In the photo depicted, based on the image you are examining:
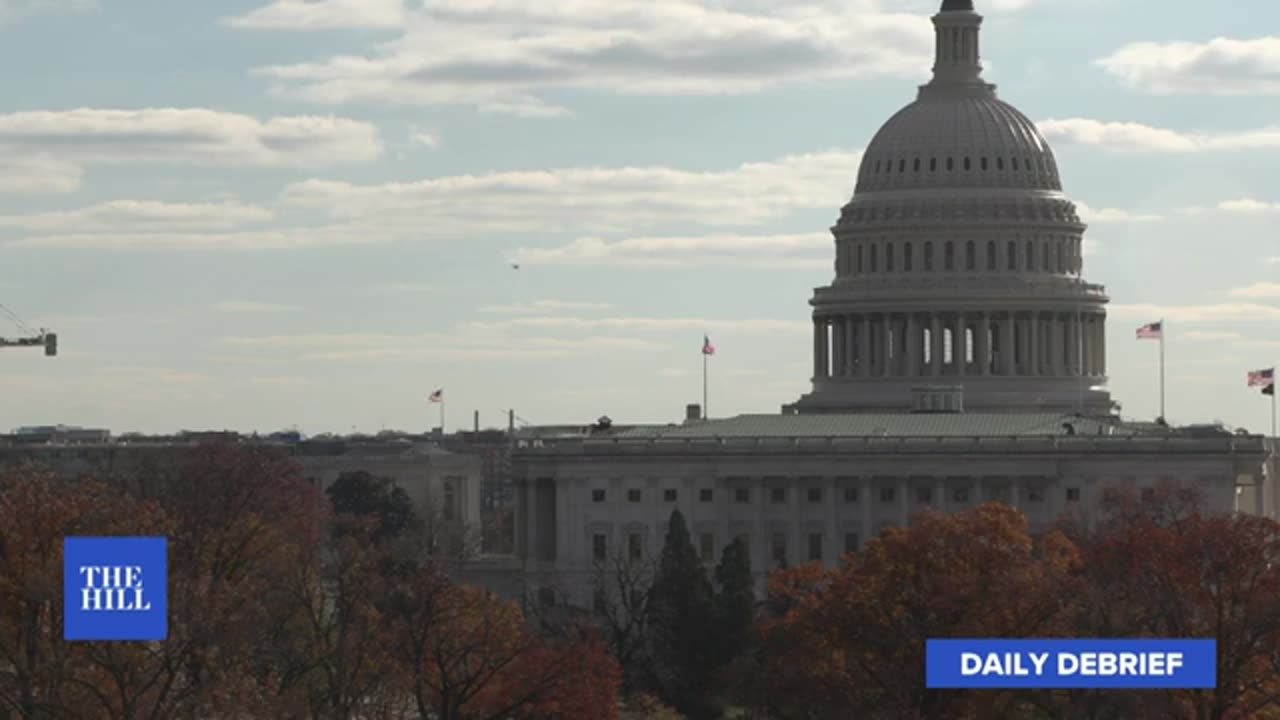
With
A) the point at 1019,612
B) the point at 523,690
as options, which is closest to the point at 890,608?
the point at 1019,612

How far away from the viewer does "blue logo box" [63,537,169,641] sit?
13725 centimetres

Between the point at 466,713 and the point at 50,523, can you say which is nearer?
the point at 50,523

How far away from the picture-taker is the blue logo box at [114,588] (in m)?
137

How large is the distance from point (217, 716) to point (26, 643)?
23.4 ft

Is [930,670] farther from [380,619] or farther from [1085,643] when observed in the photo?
[380,619]

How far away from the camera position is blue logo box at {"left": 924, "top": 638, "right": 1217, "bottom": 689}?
139 m

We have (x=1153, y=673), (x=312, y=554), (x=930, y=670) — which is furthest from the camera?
(x=312, y=554)

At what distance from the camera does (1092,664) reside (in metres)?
139

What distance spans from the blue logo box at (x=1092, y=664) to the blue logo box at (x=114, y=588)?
27.7 m

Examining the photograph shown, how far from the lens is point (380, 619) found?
557ft

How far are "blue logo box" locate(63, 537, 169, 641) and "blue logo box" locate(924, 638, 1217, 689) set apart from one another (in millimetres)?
27737

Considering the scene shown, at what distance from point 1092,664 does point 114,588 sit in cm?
3162

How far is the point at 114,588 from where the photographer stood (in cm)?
13812

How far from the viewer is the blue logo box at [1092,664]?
13888cm
